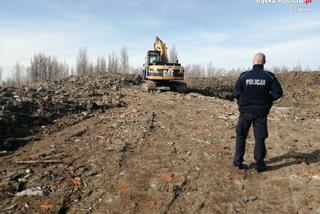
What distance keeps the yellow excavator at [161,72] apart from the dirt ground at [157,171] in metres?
8.14

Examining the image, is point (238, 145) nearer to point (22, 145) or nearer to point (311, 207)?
point (311, 207)

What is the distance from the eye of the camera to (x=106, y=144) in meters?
7.19

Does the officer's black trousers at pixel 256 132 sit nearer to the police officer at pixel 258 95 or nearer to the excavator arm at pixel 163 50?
the police officer at pixel 258 95

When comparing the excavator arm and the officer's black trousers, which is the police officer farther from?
the excavator arm

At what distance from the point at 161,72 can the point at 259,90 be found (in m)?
12.5

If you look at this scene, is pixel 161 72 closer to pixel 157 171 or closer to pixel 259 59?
pixel 157 171

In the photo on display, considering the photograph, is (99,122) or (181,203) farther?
(99,122)

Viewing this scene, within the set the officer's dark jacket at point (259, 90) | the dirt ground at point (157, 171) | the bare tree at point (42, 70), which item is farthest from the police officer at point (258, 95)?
the bare tree at point (42, 70)

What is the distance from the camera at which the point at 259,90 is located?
499 centimetres

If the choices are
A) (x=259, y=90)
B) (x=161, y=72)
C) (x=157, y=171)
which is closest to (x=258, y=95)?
(x=259, y=90)

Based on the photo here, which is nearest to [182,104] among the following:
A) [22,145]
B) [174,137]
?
[174,137]

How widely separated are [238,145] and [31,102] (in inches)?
324

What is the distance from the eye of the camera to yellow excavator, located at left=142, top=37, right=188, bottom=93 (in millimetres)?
17219

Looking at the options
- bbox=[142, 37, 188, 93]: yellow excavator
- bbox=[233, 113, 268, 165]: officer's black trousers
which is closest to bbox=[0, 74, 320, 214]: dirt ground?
bbox=[233, 113, 268, 165]: officer's black trousers
